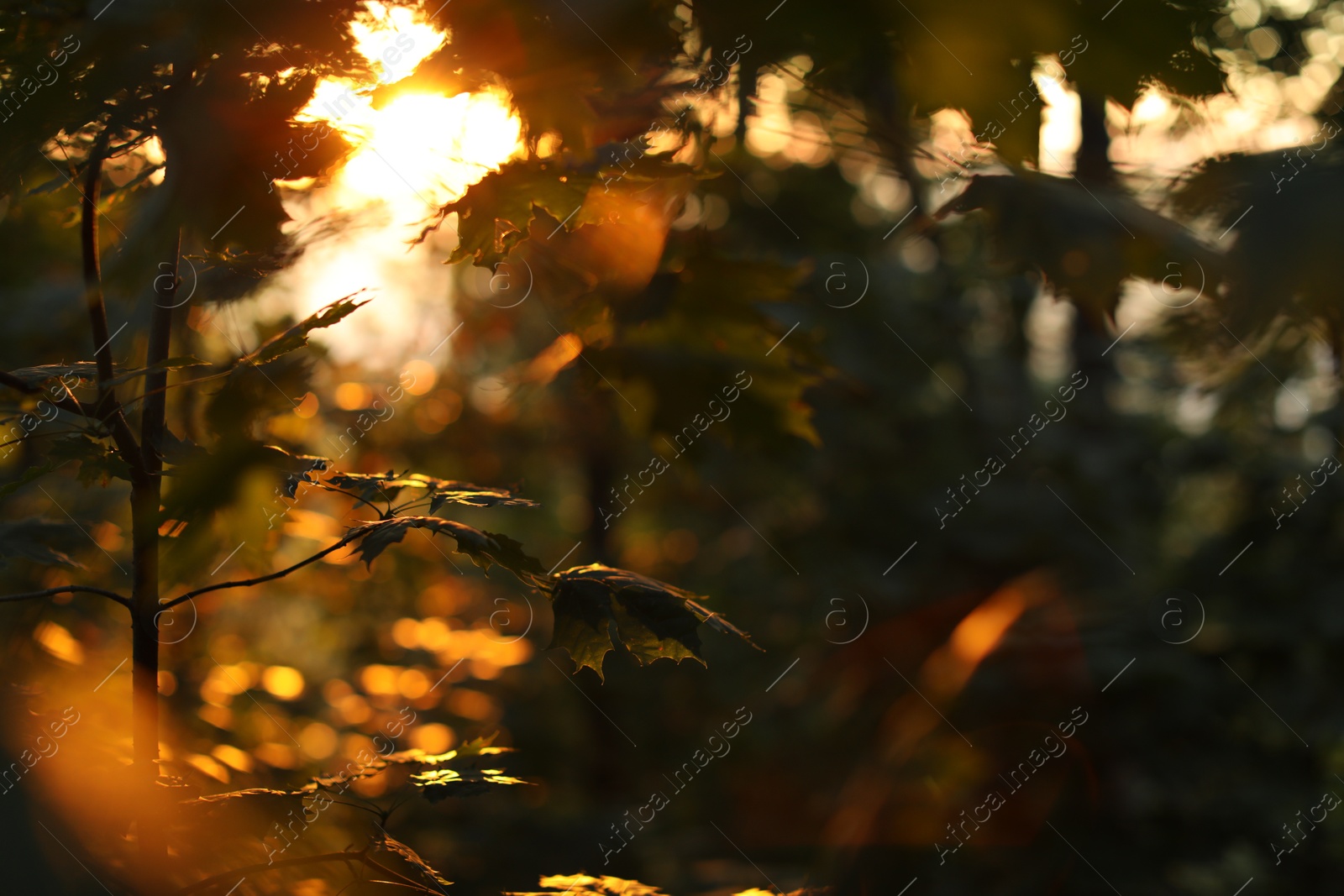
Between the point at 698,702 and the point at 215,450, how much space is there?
8304 mm

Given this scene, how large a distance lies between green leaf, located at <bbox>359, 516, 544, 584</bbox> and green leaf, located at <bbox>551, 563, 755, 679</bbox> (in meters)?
0.07

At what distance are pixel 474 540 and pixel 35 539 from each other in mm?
923

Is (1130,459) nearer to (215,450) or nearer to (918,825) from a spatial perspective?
(918,825)

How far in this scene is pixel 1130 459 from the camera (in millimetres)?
6906

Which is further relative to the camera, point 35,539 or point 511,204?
point 35,539

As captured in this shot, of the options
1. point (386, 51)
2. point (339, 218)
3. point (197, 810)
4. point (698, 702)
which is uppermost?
point (386, 51)

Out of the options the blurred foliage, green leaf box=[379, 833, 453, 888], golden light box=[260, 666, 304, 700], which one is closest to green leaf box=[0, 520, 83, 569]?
the blurred foliage

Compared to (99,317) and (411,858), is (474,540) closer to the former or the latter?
(411,858)

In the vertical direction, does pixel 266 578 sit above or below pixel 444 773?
above

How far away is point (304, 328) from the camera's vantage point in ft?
3.68

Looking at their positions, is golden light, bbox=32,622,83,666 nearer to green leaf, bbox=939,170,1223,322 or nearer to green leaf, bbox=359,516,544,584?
green leaf, bbox=359,516,544,584

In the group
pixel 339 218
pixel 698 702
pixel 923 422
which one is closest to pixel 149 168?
pixel 339 218

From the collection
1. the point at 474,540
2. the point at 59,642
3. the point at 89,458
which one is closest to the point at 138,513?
the point at 89,458

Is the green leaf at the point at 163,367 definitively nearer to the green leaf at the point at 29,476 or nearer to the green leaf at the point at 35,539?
the green leaf at the point at 29,476
